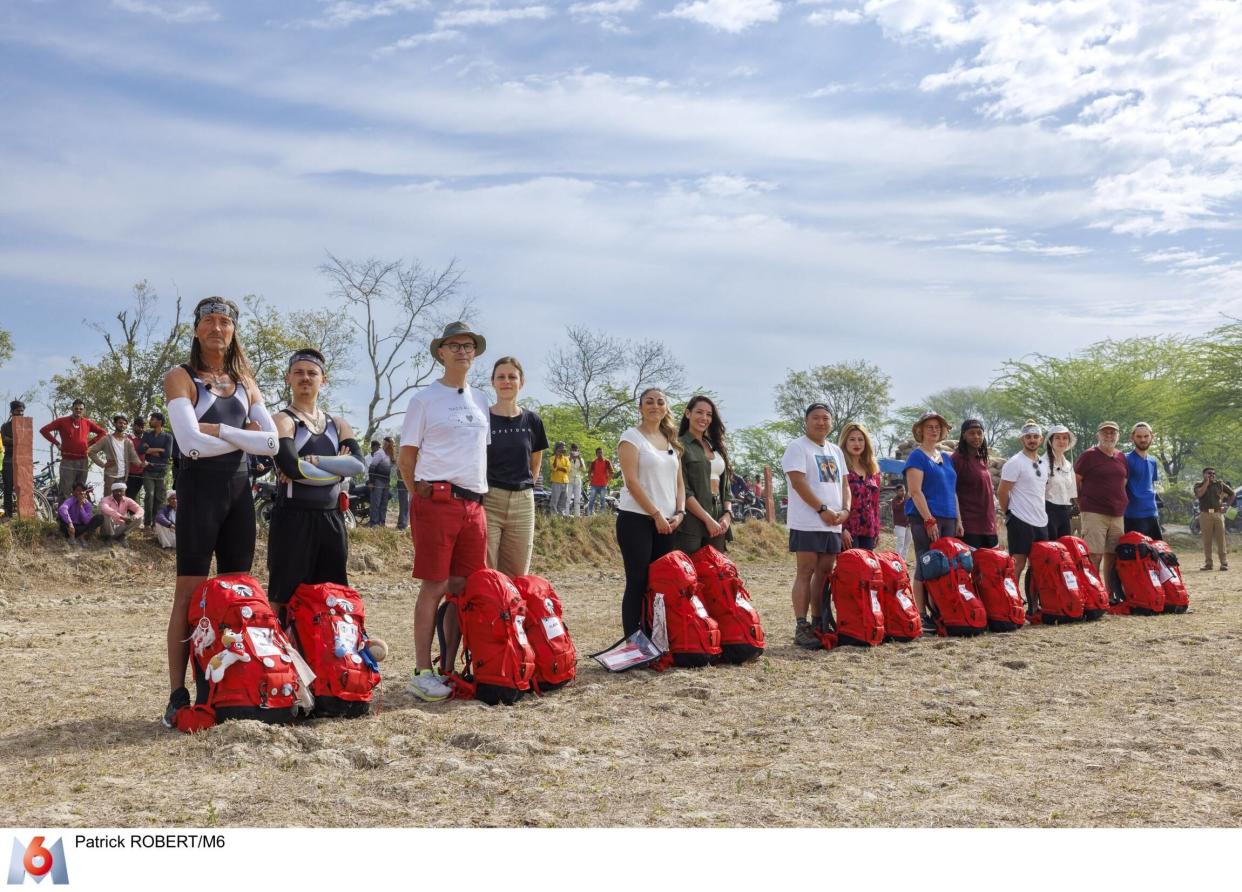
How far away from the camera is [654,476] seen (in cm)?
674

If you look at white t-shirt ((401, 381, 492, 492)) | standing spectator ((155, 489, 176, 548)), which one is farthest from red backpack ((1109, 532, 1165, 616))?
standing spectator ((155, 489, 176, 548))

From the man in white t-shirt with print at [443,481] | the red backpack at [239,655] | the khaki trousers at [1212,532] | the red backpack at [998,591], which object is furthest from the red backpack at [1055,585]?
the khaki trousers at [1212,532]

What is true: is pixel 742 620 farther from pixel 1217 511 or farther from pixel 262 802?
pixel 1217 511

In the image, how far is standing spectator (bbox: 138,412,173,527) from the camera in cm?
1481

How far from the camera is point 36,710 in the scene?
5738mm

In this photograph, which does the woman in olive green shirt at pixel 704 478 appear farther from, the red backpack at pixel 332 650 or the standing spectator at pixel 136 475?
the standing spectator at pixel 136 475

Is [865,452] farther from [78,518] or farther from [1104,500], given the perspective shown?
[78,518]

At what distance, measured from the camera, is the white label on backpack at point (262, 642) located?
489 cm

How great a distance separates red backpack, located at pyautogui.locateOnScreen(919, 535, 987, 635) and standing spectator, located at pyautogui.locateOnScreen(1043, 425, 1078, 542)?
5.82 ft

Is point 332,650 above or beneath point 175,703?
above

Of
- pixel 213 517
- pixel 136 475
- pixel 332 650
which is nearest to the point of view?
pixel 213 517

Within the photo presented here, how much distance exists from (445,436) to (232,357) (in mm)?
1135

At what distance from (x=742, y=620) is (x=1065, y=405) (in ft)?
163

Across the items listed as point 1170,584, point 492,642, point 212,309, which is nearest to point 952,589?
point 1170,584
